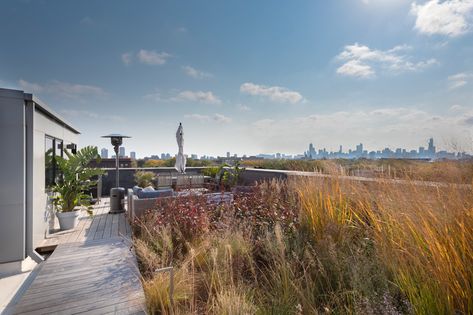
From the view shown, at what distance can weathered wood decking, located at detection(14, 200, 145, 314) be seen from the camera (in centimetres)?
224

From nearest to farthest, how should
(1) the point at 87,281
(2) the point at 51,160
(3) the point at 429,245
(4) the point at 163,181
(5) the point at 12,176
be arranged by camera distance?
(3) the point at 429,245, (1) the point at 87,281, (5) the point at 12,176, (2) the point at 51,160, (4) the point at 163,181

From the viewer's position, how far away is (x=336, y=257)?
7.64ft

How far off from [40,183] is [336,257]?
5043 millimetres

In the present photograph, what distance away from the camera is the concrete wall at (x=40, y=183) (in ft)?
13.0

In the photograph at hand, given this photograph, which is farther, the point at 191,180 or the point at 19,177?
the point at 191,180

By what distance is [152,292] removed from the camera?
7.64 feet

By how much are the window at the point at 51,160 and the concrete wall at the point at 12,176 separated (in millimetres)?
1234

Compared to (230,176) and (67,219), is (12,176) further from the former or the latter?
(230,176)

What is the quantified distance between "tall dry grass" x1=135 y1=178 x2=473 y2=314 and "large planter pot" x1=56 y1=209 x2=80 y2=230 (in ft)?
7.85

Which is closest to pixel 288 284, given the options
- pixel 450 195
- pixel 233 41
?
pixel 450 195

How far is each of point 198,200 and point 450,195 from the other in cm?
374

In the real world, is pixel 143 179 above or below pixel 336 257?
above

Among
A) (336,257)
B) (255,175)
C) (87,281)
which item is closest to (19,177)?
(87,281)

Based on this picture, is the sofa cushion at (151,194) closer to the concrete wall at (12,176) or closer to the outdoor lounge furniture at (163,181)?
the concrete wall at (12,176)
